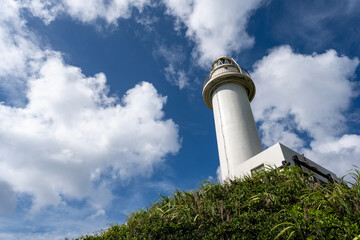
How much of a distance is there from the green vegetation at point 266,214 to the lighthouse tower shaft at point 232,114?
21.2 feet

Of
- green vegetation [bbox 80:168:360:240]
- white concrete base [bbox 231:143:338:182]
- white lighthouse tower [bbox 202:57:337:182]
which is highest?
white lighthouse tower [bbox 202:57:337:182]

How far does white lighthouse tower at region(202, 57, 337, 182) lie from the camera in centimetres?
1277

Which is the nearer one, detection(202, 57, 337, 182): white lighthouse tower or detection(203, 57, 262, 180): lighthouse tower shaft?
detection(202, 57, 337, 182): white lighthouse tower

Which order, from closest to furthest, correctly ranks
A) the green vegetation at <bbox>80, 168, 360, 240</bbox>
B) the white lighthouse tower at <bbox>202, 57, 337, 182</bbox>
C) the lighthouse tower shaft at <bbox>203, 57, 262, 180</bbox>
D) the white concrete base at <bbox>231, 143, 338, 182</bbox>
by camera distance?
the green vegetation at <bbox>80, 168, 360, 240</bbox> < the white concrete base at <bbox>231, 143, 338, 182</bbox> < the white lighthouse tower at <bbox>202, 57, 337, 182</bbox> < the lighthouse tower shaft at <bbox>203, 57, 262, 180</bbox>

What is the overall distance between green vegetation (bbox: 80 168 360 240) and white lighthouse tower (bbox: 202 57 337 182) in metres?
4.87

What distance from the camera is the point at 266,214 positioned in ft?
18.0

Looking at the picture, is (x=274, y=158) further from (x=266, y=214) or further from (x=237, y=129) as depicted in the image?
(x=266, y=214)

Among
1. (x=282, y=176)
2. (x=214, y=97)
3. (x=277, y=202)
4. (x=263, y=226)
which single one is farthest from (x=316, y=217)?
(x=214, y=97)

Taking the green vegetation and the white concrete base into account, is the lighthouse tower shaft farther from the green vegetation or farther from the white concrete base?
the green vegetation

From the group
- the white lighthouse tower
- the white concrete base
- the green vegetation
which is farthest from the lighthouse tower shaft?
the green vegetation

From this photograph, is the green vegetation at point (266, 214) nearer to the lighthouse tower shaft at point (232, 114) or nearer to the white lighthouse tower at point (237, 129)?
the white lighthouse tower at point (237, 129)

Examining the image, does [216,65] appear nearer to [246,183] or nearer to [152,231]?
[246,183]

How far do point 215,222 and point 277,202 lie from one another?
1.76 m

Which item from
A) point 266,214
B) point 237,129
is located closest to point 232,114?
point 237,129
